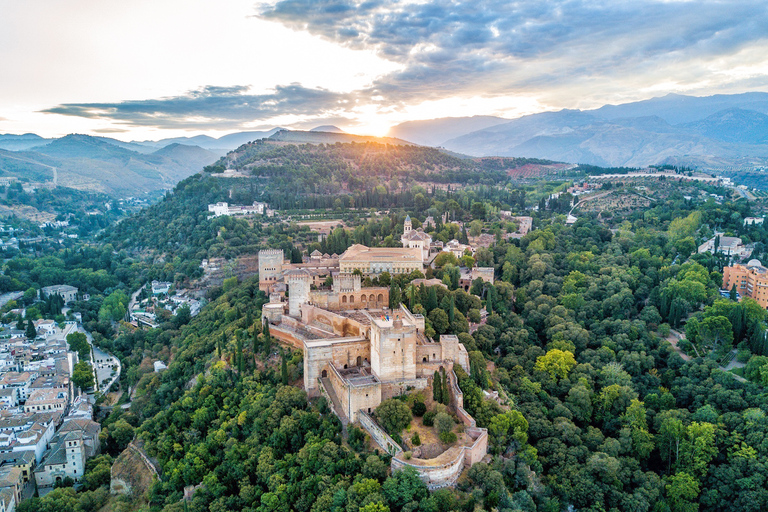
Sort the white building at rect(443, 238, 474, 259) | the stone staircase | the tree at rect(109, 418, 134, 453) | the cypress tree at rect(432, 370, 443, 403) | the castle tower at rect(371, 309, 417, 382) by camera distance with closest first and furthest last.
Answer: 1. the stone staircase
2. the castle tower at rect(371, 309, 417, 382)
3. the cypress tree at rect(432, 370, 443, 403)
4. the tree at rect(109, 418, 134, 453)
5. the white building at rect(443, 238, 474, 259)

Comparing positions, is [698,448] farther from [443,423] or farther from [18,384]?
[18,384]

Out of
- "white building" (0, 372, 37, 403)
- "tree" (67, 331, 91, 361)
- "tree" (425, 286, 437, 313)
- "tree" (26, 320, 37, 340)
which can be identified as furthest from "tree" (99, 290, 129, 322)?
"tree" (425, 286, 437, 313)

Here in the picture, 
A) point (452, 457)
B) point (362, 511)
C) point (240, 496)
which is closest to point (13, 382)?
point (240, 496)

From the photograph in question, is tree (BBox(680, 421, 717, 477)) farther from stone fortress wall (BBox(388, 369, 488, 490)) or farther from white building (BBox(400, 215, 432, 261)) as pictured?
white building (BBox(400, 215, 432, 261))

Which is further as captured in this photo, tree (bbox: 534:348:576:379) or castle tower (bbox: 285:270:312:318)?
tree (bbox: 534:348:576:379)

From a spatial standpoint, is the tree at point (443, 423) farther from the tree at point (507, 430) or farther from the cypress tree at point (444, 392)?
the tree at point (507, 430)

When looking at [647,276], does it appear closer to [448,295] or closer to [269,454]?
[448,295]

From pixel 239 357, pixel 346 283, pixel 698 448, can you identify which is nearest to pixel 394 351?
pixel 346 283

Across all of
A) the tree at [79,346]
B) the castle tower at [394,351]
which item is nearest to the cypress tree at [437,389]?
the castle tower at [394,351]

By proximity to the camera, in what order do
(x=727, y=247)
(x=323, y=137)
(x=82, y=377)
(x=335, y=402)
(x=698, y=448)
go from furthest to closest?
(x=323, y=137) → (x=727, y=247) → (x=82, y=377) → (x=698, y=448) → (x=335, y=402)
